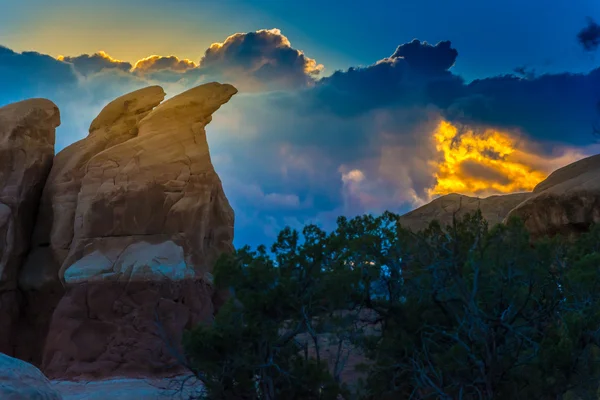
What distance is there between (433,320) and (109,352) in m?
12.5

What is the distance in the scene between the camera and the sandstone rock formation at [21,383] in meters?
5.14

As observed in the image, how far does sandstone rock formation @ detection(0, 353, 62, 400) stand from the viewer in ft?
16.9

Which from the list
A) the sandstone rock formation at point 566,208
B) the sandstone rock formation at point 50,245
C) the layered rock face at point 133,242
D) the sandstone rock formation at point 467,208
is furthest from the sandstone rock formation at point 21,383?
the sandstone rock formation at point 467,208

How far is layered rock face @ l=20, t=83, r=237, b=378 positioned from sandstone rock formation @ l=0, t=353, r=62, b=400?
15.3m

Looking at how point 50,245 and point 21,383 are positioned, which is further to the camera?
point 50,245

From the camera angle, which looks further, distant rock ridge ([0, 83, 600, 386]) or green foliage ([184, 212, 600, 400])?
distant rock ridge ([0, 83, 600, 386])

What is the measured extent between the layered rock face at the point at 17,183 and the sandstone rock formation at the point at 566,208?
69.1 ft

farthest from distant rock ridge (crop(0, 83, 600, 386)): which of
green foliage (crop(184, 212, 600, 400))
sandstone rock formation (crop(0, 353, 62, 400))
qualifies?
sandstone rock formation (crop(0, 353, 62, 400))

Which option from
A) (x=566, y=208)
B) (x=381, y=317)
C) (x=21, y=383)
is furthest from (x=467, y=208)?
(x=21, y=383)

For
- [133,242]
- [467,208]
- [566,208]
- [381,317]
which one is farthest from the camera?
[467,208]

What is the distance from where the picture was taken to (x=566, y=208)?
83.0ft

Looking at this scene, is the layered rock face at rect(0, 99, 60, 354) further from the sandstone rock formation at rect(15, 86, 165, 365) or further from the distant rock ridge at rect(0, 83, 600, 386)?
the sandstone rock formation at rect(15, 86, 165, 365)

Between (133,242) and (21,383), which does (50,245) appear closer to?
(133,242)

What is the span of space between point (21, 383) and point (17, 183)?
25886mm
